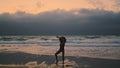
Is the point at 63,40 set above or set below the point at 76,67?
above

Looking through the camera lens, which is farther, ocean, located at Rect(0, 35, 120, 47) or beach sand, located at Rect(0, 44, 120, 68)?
ocean, located at Rect(0, 35, 120, 47)

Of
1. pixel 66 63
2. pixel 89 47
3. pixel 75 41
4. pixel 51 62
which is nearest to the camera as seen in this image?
pixel 66 63

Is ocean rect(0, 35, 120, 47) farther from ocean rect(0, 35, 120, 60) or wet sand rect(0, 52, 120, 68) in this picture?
wet sand rect(0, 52, 120, 68)

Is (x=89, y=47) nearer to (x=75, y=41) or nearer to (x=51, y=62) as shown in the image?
(x=51, y=62)

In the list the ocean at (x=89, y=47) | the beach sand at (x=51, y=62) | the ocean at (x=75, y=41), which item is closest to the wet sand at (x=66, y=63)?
the beach sand at (x=51, y=62)

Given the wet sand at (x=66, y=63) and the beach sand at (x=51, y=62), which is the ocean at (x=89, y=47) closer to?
the beach sand at (x=51, y=62)

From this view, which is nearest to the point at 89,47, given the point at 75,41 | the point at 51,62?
the point at 51,62

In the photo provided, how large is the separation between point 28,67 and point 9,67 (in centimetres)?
120

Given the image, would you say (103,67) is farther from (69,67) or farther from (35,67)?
(35,67)

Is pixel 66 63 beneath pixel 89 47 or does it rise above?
above

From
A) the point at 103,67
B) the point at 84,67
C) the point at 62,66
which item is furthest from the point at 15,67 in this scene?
the point at 103,67

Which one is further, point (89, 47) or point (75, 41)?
point (75, 41)

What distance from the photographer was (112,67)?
1784 cm

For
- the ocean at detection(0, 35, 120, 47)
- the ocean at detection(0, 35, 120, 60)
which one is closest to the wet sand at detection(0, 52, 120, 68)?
the ocean at detection(0, 35, 120, 60)
